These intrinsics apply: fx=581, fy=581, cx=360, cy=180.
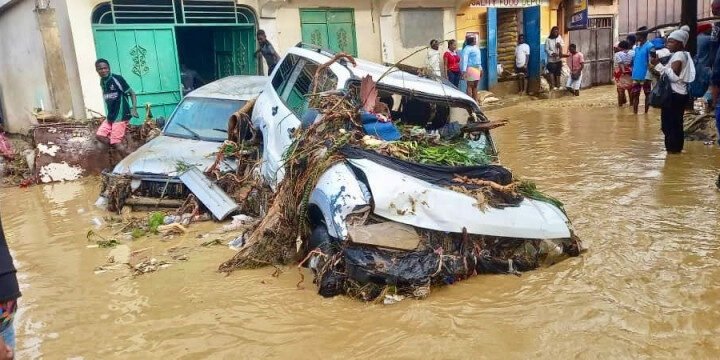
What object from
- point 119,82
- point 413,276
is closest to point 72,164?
point 119,82

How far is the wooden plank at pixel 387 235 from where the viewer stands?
13.0 ft

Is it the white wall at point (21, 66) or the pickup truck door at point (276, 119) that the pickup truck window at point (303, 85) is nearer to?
the pickup truck door at point (276, 119)

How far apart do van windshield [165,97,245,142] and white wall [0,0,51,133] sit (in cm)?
492

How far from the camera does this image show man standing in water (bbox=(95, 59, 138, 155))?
8.89 meters

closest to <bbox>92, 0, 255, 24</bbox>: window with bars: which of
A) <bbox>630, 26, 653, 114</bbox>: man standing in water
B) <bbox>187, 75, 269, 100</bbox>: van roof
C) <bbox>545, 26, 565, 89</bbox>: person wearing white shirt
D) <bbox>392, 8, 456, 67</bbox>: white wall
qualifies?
<bbox>187, 75, 269, 100</bbox>: van roof

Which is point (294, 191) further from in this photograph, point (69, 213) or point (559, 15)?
point (559, 15)

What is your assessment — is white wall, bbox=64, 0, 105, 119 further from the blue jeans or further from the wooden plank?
the blue jeans

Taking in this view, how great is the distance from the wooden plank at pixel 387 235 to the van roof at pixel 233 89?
441cm

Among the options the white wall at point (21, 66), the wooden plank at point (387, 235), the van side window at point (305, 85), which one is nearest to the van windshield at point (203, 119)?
the van side window at point (305, 85)

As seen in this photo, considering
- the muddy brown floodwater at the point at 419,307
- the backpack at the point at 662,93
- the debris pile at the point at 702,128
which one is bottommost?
the muddy brown floodwater at the point at 419,307

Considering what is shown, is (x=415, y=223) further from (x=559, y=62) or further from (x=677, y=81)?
(x=559, y=62)

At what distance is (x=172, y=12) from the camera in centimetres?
1182

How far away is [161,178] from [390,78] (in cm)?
305

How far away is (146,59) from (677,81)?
9.38 m
